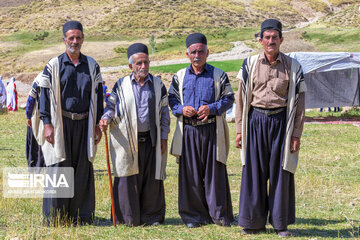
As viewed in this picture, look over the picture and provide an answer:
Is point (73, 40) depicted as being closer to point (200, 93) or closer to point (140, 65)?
point (140, 65)

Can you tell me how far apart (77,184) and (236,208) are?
2.00 metres

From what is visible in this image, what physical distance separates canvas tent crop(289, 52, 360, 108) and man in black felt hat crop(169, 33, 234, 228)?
11.7 meters

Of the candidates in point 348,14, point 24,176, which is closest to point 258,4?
point 348,14

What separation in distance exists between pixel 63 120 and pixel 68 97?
0.76 ft

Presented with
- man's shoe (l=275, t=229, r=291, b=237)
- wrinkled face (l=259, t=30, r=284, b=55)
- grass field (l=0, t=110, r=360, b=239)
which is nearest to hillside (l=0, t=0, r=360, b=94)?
grass field (l=0, t=110, r=360, b=239)

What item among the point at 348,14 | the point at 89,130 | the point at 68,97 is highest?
the point at 348,14

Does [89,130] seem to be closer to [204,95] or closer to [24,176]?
[204,95]

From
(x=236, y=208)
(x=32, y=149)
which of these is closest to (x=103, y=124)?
(x=236, y=208)

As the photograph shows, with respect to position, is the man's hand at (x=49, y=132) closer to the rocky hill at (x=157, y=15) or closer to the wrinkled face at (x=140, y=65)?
the wrinkled face at (x=140, y=65)

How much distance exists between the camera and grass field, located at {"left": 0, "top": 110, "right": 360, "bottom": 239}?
15.5 ft

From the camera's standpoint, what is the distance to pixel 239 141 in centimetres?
490

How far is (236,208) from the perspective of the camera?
601 centimetres

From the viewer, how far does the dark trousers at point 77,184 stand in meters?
4.91

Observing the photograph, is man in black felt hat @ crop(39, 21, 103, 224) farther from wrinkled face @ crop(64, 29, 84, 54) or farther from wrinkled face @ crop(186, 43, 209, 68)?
wrinkled face @ crop(186, 43, 209, 68)
